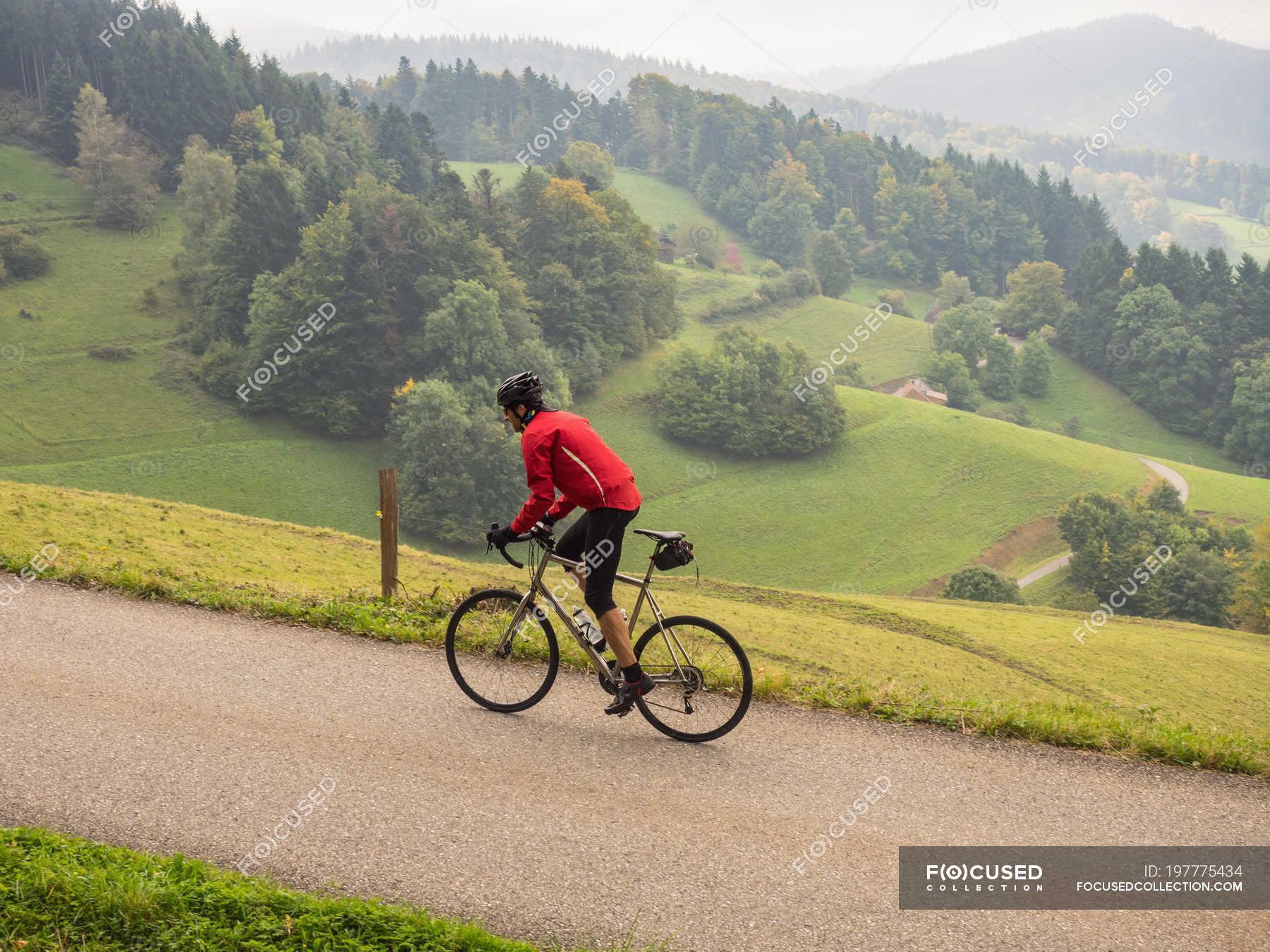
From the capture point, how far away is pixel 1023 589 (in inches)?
2446

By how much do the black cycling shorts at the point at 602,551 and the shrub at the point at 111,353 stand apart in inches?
3038

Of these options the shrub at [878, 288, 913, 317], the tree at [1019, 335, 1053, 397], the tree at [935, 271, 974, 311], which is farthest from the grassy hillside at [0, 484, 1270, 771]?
the tree at [935, 271, 974, 311]

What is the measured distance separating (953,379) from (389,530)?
3836 inches

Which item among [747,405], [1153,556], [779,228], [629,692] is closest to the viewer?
[629,692]

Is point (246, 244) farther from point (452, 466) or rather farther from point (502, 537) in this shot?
point (502, 537)

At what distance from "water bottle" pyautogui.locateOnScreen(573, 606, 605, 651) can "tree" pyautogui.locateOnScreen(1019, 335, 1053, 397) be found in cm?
10981

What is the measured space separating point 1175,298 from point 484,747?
129 metres

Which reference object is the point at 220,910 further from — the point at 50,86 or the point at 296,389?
the point at 50,86

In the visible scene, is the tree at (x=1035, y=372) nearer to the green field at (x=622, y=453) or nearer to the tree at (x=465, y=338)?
the green field at (x=622, y=453)

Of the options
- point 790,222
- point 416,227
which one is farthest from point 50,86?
point 790,222

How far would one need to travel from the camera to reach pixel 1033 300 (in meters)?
127

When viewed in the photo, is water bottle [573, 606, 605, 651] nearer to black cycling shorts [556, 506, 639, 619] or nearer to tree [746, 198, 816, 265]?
black cycling shorts [556, 506, 639, 619]

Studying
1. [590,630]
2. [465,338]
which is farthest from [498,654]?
[465,338]

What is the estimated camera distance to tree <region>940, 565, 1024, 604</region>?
54.8 metres
